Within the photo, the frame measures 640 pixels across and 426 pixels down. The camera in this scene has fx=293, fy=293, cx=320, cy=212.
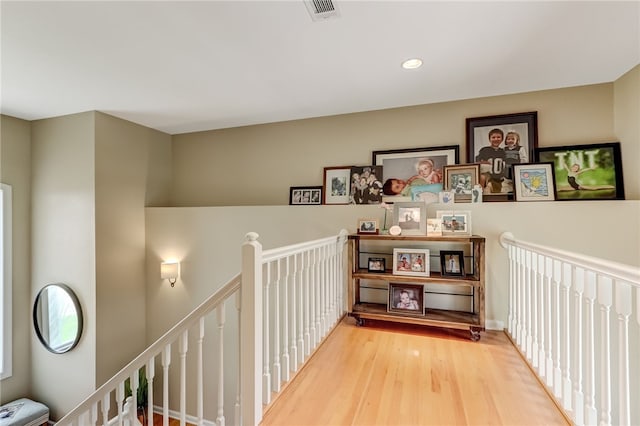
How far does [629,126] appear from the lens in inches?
91.9

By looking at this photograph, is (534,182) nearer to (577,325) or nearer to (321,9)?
(577,325)

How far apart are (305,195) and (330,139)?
71 cm

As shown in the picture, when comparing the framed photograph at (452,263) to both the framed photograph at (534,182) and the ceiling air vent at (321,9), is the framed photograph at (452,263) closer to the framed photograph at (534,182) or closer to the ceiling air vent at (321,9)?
the framed photograph at (534,182)

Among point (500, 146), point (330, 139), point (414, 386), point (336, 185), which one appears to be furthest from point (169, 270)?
point (500, 146)

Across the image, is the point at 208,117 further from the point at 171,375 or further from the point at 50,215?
the point at 171,375

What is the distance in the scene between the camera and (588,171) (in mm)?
2521

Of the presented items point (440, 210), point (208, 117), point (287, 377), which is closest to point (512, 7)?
point (440, 210)

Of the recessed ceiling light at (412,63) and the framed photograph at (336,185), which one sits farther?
the framed photograph at (336,185)

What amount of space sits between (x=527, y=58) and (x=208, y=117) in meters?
3.12

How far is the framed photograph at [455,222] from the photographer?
2502mm

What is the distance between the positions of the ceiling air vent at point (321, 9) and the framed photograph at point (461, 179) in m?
1.81

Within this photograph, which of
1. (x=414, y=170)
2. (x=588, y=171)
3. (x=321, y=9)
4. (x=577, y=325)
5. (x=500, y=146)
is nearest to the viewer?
(x=577, y=325)

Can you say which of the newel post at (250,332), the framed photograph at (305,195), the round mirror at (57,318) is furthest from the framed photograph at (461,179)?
the round mirror at (57,318)

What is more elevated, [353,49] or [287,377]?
[353,49]
